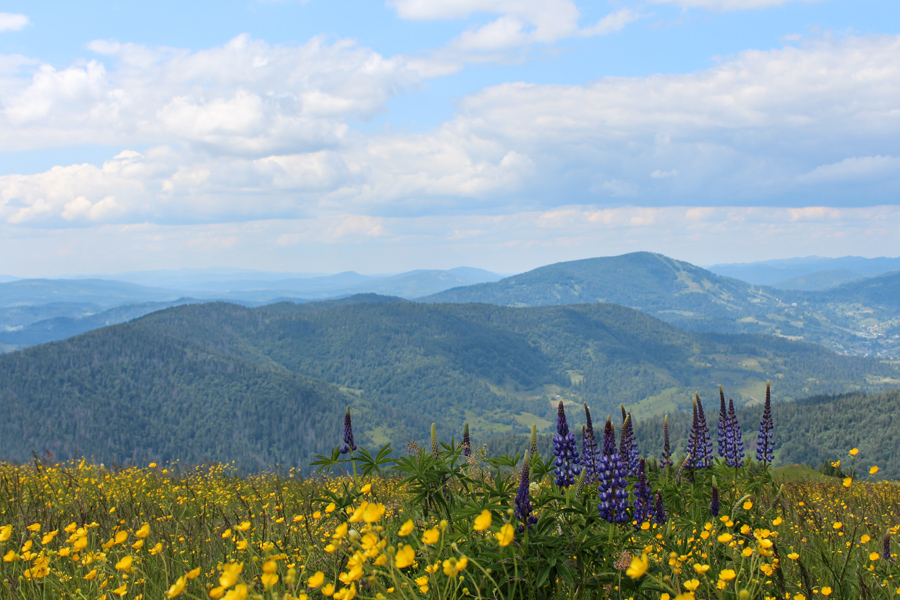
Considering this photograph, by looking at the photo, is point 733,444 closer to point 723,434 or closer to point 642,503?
point 723,434

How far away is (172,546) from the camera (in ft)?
25.4

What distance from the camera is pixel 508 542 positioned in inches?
112

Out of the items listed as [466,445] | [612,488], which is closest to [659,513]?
[612,488]

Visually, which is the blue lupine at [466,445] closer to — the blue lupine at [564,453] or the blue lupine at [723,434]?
the blue lupine at [564,453]

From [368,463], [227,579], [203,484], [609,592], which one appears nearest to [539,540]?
[609,592]

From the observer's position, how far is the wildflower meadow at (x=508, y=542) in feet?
13.2

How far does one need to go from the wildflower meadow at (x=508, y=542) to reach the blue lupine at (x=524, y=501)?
2cm

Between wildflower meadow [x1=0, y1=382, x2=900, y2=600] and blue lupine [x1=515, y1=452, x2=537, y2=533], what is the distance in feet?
0.06

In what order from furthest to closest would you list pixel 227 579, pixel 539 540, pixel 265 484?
pixel 265 484 → pixel 539 540 → pixel 227 579

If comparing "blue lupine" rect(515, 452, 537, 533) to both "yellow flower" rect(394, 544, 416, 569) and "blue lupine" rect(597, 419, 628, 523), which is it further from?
"yellow flower" rect(394, 544, 416, 569)

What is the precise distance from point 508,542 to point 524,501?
180 centimetres

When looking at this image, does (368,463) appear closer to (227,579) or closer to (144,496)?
(227,579)

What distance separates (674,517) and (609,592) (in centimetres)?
289

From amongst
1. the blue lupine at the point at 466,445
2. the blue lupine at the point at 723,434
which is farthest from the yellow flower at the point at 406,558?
the blue lupine at the point at 723,434
